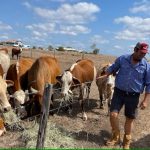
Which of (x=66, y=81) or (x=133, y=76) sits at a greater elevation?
(x=133, y=76)

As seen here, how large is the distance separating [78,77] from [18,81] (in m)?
1.97

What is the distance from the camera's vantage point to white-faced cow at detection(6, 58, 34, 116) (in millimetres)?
9711

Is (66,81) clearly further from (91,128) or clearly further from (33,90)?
(91,128)

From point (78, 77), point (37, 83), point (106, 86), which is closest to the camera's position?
point (37, 83)

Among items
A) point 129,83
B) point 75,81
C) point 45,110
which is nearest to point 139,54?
point 129,83

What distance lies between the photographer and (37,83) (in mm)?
10406

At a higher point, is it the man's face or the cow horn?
the man's face

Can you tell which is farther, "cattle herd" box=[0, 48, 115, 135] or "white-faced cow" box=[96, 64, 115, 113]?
"white-faced cow" box=[96, 64, 115, 113]

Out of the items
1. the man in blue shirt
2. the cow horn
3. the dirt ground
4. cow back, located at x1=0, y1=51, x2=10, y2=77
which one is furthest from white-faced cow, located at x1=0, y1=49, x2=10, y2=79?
the man in blue shirt

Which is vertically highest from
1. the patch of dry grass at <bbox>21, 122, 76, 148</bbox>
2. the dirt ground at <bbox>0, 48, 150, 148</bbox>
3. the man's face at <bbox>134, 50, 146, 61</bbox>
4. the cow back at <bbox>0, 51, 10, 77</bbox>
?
the man's face at <bbox>134, 50, 146, 61</bbox>

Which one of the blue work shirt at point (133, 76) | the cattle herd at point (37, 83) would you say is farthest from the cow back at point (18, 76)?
the blue work shirt at point (133, 76)

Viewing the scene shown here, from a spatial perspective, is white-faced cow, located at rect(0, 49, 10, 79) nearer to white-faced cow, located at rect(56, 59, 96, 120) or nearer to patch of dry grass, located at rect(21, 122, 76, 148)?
white-faced cow, located at rect(56, 59, 96, 120)

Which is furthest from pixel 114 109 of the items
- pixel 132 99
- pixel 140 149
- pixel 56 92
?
pixel 56 92

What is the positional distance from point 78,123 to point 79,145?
2.29m
